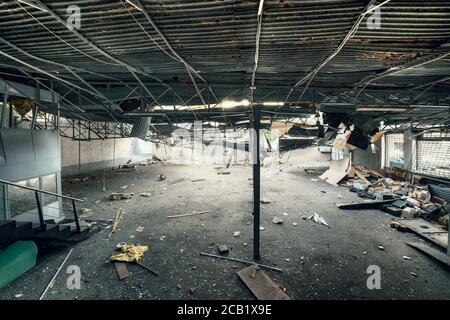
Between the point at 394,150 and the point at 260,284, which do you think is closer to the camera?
the point at 260,284

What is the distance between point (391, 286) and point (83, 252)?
7353 millimetres

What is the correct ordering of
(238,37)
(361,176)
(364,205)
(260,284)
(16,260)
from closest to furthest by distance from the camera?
(238,37), (260,284), (16,260), (364,205), (361,176)

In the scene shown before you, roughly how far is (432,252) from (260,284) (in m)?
4.79

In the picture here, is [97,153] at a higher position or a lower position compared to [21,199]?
higher

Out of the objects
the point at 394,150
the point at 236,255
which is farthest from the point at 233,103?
the point at 394,150

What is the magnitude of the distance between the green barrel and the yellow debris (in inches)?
71.8

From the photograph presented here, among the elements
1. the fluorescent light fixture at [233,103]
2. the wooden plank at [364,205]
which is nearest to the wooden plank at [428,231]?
the wooden plank at [364,205]

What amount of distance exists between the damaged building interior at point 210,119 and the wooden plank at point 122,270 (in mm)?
41

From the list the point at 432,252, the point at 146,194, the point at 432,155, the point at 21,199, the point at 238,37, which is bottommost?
the point at 432,252

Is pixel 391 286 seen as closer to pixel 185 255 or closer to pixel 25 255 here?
pixel 185 255

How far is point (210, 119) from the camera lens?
10.4 meters

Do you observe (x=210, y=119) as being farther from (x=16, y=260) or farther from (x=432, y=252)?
(x=432, y=252)

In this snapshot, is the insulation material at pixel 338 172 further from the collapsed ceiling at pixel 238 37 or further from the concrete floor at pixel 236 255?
the collapsed ceiling at pixel 238 37

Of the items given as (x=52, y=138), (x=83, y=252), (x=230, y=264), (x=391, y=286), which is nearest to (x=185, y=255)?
(x=230, y=264)
